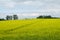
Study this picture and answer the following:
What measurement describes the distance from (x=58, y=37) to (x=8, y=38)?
818 cm

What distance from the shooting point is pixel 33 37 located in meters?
31.9

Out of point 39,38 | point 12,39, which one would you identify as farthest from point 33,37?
point 12,39

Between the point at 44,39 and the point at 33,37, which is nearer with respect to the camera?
the point at 44,39

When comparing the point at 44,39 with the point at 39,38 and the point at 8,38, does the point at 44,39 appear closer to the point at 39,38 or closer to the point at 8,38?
the point at 39,38

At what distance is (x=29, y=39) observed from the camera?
30.4m

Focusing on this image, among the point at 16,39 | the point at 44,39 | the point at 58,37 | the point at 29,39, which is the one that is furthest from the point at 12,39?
the point at 58,37

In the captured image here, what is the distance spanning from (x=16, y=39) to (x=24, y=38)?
4.24 ft

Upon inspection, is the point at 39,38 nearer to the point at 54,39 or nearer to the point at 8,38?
the point at 54,39

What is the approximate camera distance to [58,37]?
3067 cm

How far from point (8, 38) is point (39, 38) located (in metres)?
5.24

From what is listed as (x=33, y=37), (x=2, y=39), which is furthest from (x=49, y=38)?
(x=2, y=39)

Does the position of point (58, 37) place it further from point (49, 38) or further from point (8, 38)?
point (8, 38)

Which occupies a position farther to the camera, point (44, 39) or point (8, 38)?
point (8, 38)

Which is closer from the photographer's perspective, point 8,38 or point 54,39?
point 54,39
